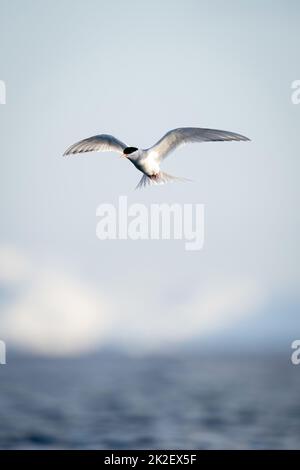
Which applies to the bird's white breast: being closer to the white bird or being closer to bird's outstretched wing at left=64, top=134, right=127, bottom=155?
the white bird

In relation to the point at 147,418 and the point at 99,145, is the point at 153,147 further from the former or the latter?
the point at 147,418

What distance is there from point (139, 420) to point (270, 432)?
3598 millimetres

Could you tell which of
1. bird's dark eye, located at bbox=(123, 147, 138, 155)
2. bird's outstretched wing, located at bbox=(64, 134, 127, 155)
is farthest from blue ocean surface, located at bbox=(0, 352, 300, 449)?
bird's dark eye, located at bbox=(123, 147, 138, 155)

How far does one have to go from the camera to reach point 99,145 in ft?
39.5

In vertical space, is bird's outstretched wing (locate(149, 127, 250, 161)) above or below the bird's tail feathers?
above

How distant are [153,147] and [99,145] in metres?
0.65

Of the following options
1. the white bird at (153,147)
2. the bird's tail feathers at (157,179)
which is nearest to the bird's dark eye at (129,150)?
the white bird at (153,147)

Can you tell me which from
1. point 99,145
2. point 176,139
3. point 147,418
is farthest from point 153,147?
point 147,418

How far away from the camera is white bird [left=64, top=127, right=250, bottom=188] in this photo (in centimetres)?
1159

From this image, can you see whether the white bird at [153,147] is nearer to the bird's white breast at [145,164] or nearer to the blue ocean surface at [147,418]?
the bird's white breast at [145,164]

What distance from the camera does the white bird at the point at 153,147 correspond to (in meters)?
11.6
